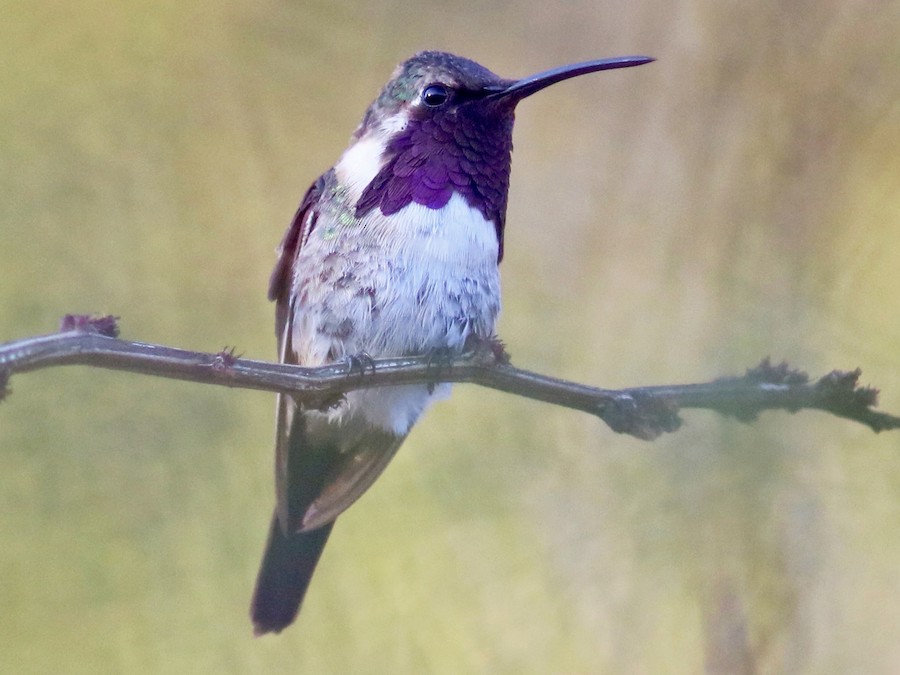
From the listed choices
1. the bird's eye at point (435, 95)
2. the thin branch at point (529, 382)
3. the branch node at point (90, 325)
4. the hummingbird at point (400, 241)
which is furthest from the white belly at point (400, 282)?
the branch node at point (90, 325)

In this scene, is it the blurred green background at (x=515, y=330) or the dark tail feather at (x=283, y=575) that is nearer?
the blurred green background at (x=515, y=330)

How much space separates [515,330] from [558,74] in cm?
36

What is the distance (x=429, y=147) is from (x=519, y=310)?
0.25 m

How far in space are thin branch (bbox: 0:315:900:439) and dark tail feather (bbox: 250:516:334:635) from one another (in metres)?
0.32

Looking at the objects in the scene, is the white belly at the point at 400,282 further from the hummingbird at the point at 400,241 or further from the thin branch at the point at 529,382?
the thin branch at the point at 529,382

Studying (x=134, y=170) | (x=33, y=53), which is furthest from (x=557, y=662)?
(x=33, y=53)

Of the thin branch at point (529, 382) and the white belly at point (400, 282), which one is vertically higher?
the white belly at point (400, 282)

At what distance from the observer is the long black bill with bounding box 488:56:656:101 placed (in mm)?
879

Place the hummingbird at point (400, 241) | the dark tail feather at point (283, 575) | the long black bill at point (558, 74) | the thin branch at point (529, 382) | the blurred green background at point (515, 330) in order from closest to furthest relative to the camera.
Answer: the thin branch at point (529, 382) < the blurred green background at point (515, 330) < the long black bill at point (558, 74) < the dark tail feather at point (283, 575) < the hummingbird at point (400, 241)

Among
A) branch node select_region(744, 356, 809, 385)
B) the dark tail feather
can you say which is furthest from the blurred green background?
branch node select_region(744, 356, 809, 385)

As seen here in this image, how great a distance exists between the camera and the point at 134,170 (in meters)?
1.17

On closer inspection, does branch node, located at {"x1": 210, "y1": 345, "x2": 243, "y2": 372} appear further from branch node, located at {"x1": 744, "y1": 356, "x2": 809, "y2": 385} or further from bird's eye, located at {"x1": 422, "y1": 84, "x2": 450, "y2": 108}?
bird's eye, located at {"x1": 422, "y1": 84, "x2": 450, "y2": 108}

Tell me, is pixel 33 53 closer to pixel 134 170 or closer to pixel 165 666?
pixel 134 170

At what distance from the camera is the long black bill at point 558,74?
0.88 m
